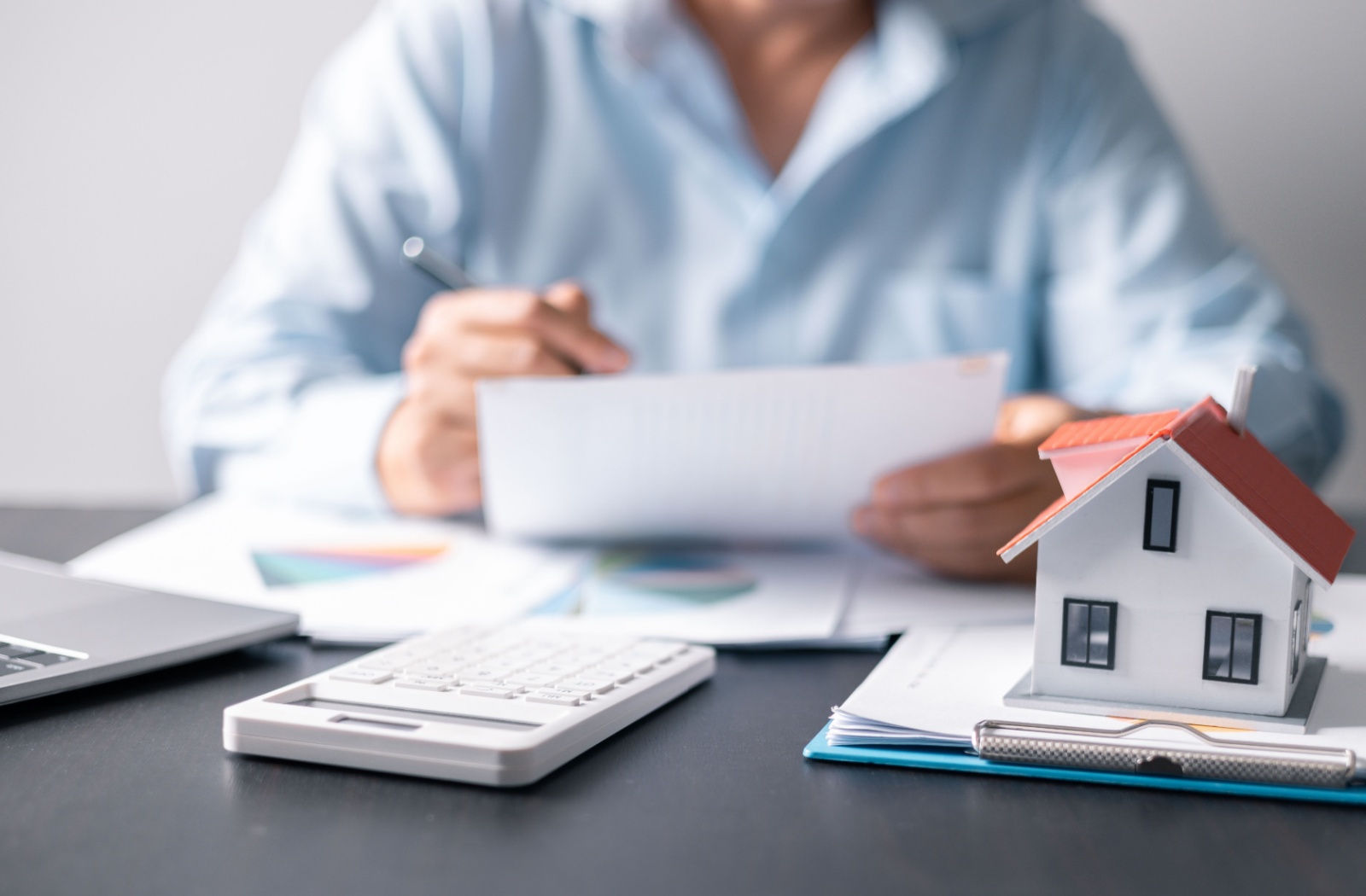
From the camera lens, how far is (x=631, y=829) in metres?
0.35

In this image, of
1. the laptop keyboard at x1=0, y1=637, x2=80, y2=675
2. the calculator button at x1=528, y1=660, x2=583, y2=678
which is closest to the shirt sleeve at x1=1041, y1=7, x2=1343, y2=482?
the calculator button at x1=528, y1=660, x2=583, y2=678

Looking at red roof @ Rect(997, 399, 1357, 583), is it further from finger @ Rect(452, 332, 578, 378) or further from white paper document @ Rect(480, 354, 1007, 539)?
finger @ Rect(452, 332, 578, 378)

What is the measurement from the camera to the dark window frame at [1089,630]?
1.40 ft

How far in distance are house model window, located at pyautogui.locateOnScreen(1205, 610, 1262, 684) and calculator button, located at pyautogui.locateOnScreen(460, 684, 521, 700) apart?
0.86ft

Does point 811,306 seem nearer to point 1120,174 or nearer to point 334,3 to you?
point 1120,174

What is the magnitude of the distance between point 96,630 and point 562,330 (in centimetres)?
35

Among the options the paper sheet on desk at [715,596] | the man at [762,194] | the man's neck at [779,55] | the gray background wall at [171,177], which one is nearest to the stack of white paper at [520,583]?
the paper sheet on desk at [715,596]

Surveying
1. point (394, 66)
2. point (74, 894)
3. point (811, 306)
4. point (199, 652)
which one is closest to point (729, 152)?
point (811, 306)

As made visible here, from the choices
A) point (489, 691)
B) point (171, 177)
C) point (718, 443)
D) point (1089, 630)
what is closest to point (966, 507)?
point (718, 443)

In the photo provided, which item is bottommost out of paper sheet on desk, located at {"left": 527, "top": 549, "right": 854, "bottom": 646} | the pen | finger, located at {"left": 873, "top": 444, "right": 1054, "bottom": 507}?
paper sheet on desk, located at {"left": 527, "top": 549, "right": 854, "bottom": 646}

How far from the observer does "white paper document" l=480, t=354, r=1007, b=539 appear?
0.65 m

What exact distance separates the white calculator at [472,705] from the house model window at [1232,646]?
0.21 metres

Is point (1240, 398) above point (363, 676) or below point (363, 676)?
above

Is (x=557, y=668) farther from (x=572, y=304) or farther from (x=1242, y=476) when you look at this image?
(x=572, y=304)
